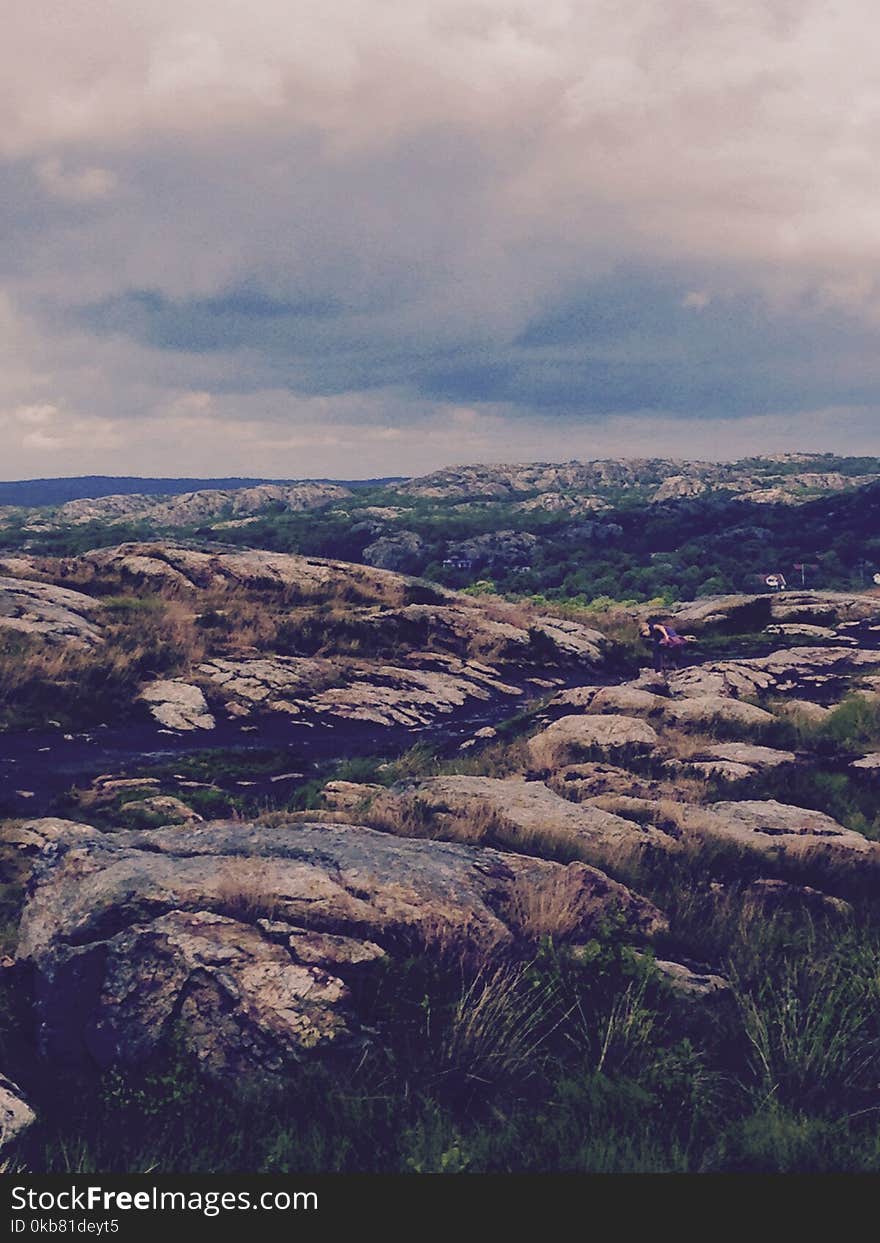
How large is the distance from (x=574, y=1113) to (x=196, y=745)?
12550mm

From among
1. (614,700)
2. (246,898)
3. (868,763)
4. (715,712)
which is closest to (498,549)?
(614,700)

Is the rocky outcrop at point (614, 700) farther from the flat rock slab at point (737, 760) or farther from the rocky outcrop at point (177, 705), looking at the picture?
the rocky outcrop at point (177, 705)

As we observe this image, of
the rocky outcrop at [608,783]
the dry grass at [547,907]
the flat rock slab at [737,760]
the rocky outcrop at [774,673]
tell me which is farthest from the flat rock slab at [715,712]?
the dry grass at [547,907]

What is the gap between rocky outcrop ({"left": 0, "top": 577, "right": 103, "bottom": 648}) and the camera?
20.6 metres

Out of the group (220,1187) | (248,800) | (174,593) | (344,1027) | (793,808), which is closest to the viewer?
(220,1187)

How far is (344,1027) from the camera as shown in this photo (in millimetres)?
5484

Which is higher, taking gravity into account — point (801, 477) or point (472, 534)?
point (801, 477)

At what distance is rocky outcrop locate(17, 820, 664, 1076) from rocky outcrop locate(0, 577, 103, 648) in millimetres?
14656

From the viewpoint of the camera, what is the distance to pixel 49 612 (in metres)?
22.5

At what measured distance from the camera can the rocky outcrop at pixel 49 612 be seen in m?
20.6

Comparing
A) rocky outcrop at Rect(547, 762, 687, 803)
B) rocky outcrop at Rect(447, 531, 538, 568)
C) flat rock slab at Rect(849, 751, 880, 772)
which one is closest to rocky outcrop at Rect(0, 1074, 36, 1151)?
rocky outcrop at Rect(547, 762, 687, 803)

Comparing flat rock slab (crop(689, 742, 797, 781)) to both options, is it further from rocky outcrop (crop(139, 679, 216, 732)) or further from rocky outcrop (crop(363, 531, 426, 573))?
rocky outcrop (crop(363, 531, 426, 573))

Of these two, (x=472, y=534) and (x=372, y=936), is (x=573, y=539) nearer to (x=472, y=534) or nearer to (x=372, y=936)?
(x=472, y=534)

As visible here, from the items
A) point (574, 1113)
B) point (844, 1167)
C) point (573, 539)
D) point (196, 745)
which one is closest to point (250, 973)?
point (574, 1113)
